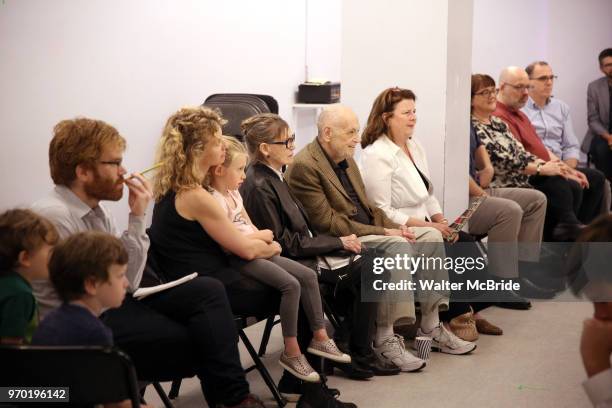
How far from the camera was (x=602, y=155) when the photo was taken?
27.2 ft

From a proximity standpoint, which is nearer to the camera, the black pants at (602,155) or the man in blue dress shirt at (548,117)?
the man in blue dress shirt at (548,117)

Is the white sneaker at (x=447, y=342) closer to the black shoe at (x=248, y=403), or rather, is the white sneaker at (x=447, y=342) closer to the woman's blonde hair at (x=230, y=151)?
the woman's blonde hair at (x=230, y=151)

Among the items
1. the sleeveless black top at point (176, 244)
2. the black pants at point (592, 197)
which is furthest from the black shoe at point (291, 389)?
the black pants at point (592, 197)

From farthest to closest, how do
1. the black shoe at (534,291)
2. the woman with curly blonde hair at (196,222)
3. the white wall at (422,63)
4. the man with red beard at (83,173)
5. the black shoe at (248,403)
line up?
the black shoe at (534,291) → the white wall at (422,63) → the woman with curly blonde hair at (196,222) → the black shoe at (248,403) → the man with red beard at (83,173)

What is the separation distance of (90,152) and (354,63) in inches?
102

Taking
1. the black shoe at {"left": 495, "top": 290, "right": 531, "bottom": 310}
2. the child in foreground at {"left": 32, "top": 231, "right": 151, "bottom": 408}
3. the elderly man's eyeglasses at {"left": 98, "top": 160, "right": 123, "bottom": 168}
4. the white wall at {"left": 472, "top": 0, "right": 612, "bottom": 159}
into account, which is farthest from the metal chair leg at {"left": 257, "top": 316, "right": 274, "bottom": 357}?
the white wall at {"left": 472, "top": 0, "right": 612, "bottom": 159}

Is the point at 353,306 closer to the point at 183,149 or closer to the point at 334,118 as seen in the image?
the point at 334,118

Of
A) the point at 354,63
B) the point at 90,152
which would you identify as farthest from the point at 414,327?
the point at 90,152

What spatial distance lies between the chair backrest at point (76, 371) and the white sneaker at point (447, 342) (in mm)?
2654

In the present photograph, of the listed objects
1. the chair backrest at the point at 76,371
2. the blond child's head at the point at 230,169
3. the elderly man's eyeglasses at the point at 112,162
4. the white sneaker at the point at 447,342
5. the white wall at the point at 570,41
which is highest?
the white wall at the point at 570,41

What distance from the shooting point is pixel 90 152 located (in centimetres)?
326

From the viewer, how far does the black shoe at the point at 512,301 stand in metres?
5.91

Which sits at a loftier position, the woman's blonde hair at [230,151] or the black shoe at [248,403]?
the woman's blonde hair at [230,151]

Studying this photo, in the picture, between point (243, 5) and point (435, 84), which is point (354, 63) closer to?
point (435, 84)
